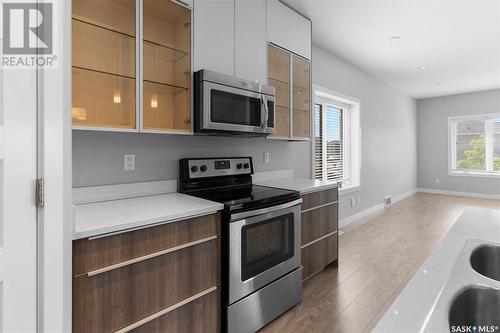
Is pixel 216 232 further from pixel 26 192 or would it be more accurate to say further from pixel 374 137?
pixel 374 137

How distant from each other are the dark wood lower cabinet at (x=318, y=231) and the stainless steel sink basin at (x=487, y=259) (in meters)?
1.29

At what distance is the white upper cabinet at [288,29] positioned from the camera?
251 cm

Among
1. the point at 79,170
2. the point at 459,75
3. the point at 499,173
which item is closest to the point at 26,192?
the point at 79,170

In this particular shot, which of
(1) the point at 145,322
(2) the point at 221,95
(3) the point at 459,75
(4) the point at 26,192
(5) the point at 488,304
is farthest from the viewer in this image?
(3) the point at 459,75

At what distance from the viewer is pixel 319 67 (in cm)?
378

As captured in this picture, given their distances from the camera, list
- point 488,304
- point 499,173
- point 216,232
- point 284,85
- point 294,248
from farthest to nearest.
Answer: point 499,173, point 284,85, point 294,248, point 216,232, point 488,304

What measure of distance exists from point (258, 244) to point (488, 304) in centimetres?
122

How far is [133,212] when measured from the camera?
1439mm

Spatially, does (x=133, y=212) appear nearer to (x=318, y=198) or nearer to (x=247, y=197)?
(x=247, y=197)

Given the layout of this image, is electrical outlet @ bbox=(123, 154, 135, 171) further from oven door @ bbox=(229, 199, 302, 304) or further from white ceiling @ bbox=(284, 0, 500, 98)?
white ceiling @ bbox=(284, 0, 500, 98)

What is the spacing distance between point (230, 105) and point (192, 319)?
147 cm

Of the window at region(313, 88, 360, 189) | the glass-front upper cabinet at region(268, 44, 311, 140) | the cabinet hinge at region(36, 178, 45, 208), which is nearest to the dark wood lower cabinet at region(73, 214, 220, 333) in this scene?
the cabinet hinge at region(36, 178, 45, 208)

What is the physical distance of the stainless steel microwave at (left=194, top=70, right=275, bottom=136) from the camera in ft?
6.18

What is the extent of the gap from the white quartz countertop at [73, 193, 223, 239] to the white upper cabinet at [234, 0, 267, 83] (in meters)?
1.18
